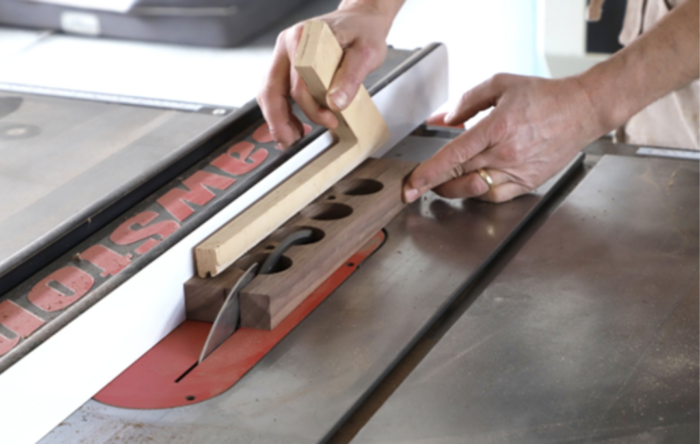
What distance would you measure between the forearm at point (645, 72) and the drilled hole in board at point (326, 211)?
417 millimetres

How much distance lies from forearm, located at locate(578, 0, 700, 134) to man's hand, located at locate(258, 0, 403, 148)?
321 mm

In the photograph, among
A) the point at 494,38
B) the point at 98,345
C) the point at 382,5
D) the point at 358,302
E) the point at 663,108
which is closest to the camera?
the point at 98,345

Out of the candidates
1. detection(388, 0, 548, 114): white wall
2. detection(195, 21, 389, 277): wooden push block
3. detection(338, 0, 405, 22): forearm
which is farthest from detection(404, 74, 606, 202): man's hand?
detection(388, 0, 548, 114): white wall

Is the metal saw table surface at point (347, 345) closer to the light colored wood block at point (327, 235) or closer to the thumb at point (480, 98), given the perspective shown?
the light colored wood block at point (327, 235)

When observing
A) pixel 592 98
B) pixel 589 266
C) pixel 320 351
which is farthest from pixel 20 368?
pixel 592 98

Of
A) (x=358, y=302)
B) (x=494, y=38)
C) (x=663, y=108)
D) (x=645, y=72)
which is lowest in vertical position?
(x=494, y=38)

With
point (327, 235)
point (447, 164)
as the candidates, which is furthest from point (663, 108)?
point (327, 235)

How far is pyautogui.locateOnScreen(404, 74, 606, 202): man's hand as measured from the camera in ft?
3.89

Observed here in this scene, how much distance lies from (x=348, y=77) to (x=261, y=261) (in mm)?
293

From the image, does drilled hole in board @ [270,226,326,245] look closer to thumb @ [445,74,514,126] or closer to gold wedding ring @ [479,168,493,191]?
gold wedding ring @ [479,168,493,191]

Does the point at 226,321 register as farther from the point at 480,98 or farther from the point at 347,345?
the point at 480,98

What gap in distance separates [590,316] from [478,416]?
22cm

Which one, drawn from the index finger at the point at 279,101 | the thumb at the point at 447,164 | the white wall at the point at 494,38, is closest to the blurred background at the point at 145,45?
the index finger at the point at 279,101

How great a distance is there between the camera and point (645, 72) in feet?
4.09
